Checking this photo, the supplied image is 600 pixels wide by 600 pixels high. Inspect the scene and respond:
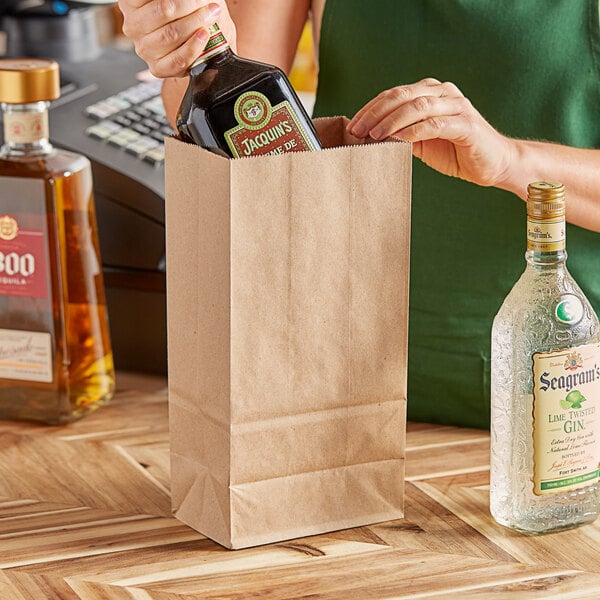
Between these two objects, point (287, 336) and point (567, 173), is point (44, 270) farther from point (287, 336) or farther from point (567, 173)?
point (567, 173)

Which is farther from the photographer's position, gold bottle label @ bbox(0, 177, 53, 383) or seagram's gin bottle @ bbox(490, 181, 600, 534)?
gold bottle label @ bbox(0, 177, 53, 383)

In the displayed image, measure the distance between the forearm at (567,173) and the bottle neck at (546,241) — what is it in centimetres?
20

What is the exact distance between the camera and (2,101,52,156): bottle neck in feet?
3.76

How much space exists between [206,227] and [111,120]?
0.54 meters

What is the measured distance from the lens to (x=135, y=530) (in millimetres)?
957

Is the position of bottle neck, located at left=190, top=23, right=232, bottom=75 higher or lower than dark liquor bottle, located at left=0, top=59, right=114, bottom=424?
higher

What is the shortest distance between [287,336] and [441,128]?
233 mm

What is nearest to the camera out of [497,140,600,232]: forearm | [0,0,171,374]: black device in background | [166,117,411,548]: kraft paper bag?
[166,117,411,548]: kraft paper bag

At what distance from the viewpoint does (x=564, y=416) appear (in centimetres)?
91

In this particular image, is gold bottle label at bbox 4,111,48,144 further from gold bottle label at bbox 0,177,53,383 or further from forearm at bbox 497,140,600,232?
forearm at bbox 497,140,600,232

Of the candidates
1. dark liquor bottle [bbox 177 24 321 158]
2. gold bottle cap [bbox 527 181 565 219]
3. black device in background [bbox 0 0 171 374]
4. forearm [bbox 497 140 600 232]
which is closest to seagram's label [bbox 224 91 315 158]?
dark liquor bottle [bbox 177 24 321 158]

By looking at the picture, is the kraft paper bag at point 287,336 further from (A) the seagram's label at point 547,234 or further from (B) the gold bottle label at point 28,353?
(B) the gold bottle label at point 28,353

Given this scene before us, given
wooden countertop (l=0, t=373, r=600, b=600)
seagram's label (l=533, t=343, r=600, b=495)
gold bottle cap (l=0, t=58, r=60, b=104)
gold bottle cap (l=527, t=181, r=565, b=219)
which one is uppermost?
gold bottle cap (l=0, t=58, r=60, b=104)

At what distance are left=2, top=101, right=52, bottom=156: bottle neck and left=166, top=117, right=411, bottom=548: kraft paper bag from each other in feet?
0.98
